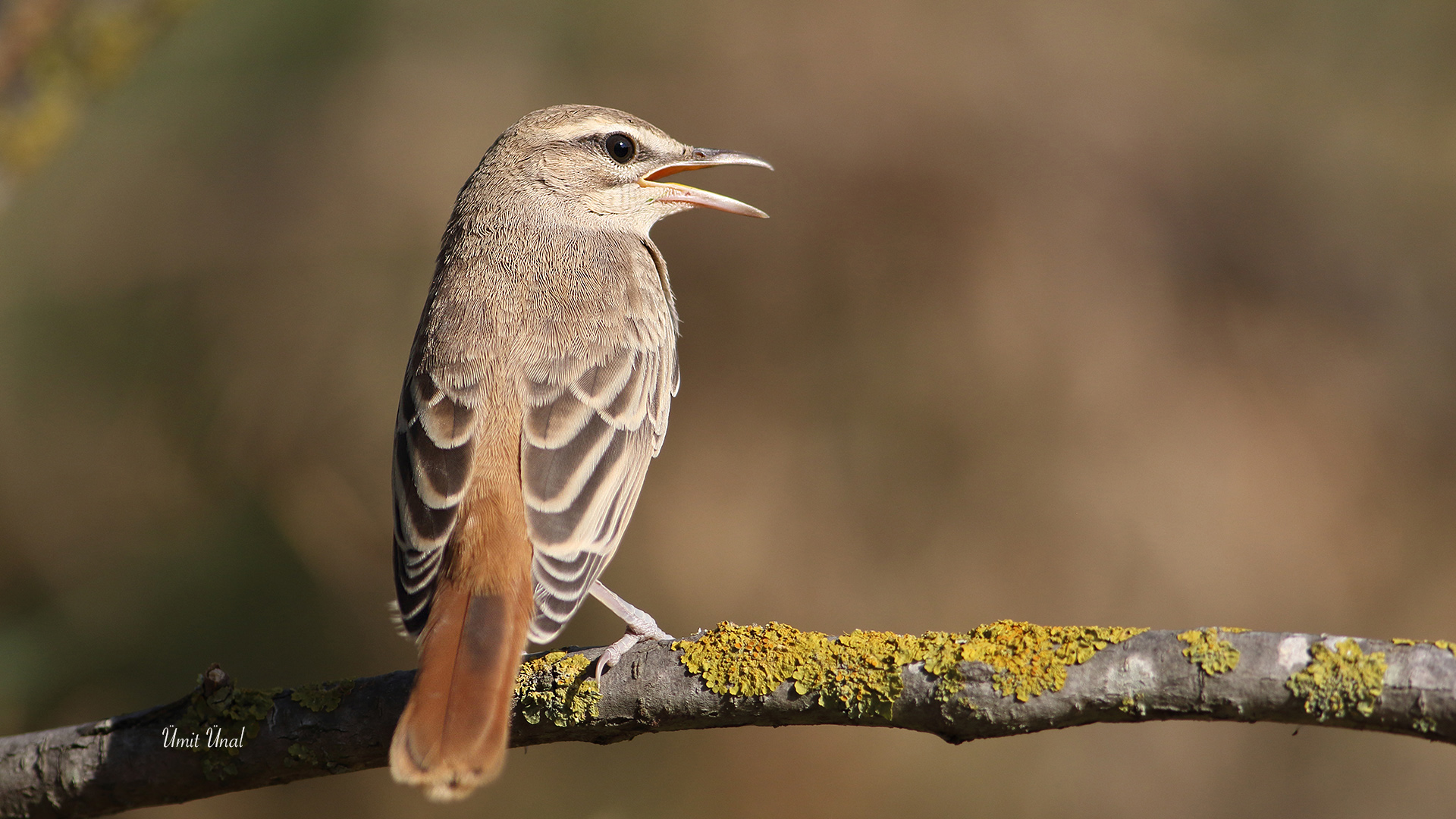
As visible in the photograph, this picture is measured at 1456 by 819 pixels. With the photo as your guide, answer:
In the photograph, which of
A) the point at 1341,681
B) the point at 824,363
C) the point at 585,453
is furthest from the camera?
the point at 824,363

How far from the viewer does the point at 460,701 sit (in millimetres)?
3215

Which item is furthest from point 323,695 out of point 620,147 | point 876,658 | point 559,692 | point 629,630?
point 620,147

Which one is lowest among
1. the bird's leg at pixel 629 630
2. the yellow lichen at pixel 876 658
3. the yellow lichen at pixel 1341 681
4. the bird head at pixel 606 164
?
the bird's leg at pixel 629 630

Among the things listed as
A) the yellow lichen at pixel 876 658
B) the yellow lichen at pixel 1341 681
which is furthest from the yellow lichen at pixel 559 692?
the yellow lichen at pixel 1341 681

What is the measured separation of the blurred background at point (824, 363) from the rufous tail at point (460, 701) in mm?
3599

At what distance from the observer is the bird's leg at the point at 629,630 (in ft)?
11.4

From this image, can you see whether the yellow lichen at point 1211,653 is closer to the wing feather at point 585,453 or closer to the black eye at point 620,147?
the wing feather at point 585,453

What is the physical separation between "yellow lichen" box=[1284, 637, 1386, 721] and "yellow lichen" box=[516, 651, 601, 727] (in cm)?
193

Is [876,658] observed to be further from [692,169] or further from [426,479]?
[692,169]

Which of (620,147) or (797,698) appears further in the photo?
(620,147)

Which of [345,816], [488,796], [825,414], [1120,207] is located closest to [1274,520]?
[1120,207]

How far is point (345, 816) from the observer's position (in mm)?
6898

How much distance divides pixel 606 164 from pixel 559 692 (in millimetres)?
2910
